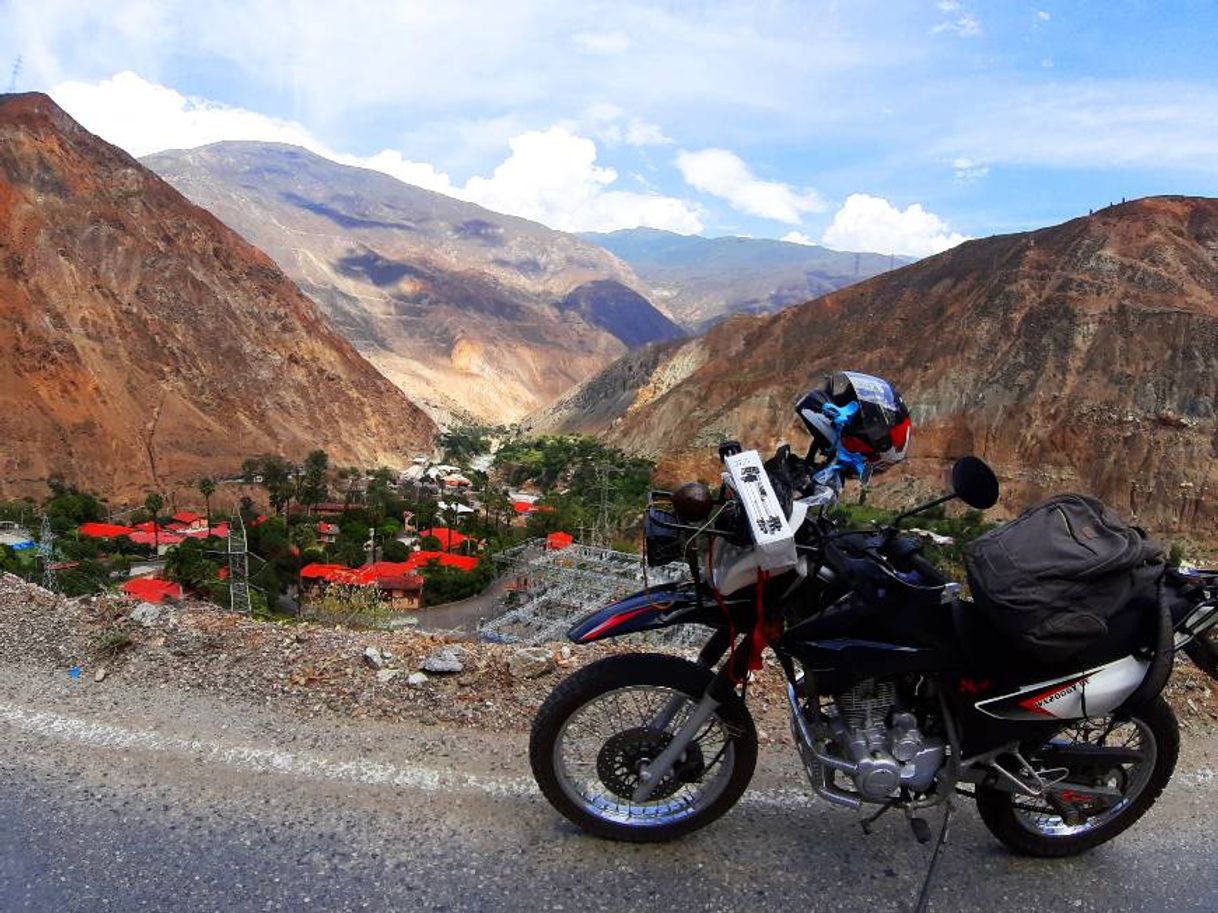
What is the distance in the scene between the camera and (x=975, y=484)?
134 inches

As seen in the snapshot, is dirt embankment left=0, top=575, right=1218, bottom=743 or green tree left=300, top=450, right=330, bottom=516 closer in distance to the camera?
dirt embankment left=0, top=575, right=1218, bottom=743

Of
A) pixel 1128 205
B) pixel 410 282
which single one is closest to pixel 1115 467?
pixel 1128 205

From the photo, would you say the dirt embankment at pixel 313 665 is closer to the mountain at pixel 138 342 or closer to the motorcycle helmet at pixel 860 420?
the motorcycle helmet at pixel 860 420

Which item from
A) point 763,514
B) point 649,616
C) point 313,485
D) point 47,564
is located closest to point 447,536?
point 313,485

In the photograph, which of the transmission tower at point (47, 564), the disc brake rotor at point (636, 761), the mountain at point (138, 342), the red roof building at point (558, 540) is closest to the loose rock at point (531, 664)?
the disc brake rotor at point (636, 761)

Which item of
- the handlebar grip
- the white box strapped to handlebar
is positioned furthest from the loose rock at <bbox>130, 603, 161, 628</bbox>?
the handlebar grip

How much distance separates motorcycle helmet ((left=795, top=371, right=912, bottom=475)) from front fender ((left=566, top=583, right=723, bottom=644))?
2.79ft

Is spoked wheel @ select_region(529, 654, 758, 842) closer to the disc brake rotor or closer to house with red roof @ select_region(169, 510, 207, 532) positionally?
the disc brake rotor

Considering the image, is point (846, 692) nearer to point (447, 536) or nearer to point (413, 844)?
point (413, 844)

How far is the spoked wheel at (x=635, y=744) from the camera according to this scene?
11.6 feet

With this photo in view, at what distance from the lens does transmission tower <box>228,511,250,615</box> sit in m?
18.5

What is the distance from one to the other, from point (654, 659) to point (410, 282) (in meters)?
189

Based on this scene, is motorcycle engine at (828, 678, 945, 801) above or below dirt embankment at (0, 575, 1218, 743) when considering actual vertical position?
above

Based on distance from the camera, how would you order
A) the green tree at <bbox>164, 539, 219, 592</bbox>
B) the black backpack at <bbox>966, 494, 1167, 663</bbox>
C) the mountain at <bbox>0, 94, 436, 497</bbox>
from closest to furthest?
the black backpack at <bbox>966, 494, 1167, 663</bbox>, the green tree at <bbox>164, 539, 219, 592</bbox>, the mountain at <bbox>0, 94, 436, 497</bbox>
